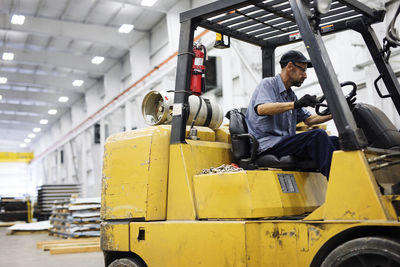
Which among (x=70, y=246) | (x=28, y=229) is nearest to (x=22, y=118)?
(x=28, y=229)

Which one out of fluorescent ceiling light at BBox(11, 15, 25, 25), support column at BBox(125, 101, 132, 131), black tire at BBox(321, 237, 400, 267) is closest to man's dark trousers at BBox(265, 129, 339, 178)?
black tire at BBox(321, 237, 400, 267)

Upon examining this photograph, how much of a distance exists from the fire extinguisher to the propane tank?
0.14m

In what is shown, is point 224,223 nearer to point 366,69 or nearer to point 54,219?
point 366,69

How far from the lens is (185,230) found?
3322mm

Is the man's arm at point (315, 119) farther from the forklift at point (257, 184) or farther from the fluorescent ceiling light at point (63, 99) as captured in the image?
the fluorescent ceiling light at point (63, 99)

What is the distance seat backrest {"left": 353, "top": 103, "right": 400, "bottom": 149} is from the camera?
10.5 ft

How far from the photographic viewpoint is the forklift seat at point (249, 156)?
3381 mm

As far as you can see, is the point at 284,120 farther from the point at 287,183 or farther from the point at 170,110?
the point at 170,110

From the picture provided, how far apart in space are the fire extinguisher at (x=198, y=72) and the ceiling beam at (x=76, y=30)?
11493 millimetres

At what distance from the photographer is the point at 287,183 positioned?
328 cm

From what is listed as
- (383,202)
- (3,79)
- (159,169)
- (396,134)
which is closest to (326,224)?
(383,202)

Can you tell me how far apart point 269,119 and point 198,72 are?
68 cm

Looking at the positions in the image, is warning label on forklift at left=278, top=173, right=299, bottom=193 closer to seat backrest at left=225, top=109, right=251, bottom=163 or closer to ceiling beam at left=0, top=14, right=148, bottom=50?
seat backrest at left=225, top=109, right=251, bottom=163

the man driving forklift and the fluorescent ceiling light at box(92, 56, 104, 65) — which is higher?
the fluorescent ceiling light at box(92, 56, 104, 65)
